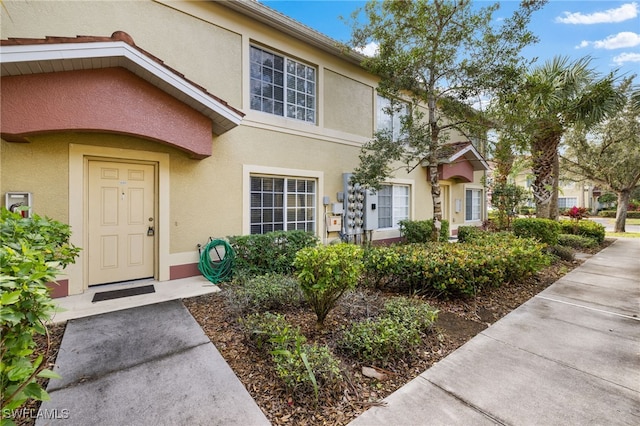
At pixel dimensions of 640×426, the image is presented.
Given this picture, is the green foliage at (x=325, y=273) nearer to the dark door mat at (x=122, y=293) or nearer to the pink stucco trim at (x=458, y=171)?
the dark door mat at (x=122, y=293)

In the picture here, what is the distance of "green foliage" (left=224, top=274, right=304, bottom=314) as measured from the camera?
4.39 m

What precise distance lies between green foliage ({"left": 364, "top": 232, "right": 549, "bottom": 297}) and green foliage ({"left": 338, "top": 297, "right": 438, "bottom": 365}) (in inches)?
50.3

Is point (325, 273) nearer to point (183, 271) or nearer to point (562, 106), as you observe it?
point (183, 271)

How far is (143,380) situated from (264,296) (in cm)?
191

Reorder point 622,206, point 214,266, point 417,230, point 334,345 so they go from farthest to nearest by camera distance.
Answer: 1. point 622,206
2. point 417,230
3. point 214,266
4. point 334,345

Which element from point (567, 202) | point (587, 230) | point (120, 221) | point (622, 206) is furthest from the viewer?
point (567, 202)

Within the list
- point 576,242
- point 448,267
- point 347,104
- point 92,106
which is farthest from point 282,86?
point 576,242

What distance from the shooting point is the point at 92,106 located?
4523mm

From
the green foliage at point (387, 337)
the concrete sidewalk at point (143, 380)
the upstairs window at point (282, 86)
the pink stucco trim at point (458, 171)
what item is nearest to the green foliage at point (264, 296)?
the concrete sidewalk at point (143, 380)

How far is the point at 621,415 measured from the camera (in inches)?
95.7

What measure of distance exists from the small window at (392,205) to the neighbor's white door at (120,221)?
7334 millimetres

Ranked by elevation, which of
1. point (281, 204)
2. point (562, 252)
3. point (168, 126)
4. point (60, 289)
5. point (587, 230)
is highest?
point (168, 126)

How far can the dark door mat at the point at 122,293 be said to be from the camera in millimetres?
4984

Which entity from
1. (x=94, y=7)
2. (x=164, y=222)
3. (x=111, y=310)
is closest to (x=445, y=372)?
(x=111, y=310)
